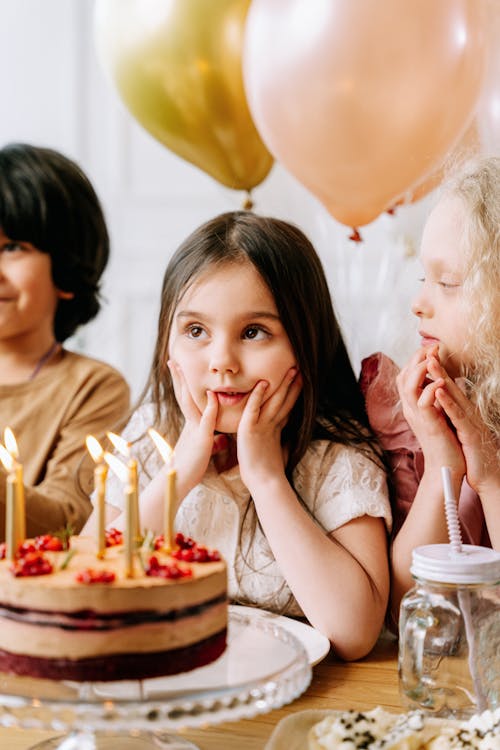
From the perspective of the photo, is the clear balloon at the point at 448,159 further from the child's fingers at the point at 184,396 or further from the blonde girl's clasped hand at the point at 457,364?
the child's fingers at the point at 184,396

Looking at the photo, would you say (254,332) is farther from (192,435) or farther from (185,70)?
(185,70)

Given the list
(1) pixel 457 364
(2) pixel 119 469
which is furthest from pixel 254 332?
(2) pixel 119 469

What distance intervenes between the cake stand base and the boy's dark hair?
4.52 ft

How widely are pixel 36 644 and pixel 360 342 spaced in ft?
6.46

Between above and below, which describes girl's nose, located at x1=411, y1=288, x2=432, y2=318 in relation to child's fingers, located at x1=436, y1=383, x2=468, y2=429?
above

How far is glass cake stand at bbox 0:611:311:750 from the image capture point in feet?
2.58

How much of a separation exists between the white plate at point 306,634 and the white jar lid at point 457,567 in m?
0.20

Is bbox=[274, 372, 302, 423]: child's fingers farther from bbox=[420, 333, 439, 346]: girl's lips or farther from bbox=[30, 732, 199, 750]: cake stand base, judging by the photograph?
bbox=[30, 732, 199, 750]: cake stand base

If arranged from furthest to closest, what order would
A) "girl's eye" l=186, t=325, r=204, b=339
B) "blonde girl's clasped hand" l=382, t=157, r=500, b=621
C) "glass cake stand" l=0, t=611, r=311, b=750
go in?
"girl's eye" l=186, t=325, r=204, b=339 < "blonde girl's clasped hand" l=382, t=157, r=500, b=621 < "glass cake stand" l=0, t=611, r=311, b=750

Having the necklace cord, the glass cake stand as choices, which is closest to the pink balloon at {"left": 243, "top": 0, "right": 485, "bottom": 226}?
the necklace cord

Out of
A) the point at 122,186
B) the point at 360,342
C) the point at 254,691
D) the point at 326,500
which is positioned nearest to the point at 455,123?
the point at 326,500

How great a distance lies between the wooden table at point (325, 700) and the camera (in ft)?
3.20

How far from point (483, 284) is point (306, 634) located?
0.50 m

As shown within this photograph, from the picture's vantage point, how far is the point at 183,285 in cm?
139
